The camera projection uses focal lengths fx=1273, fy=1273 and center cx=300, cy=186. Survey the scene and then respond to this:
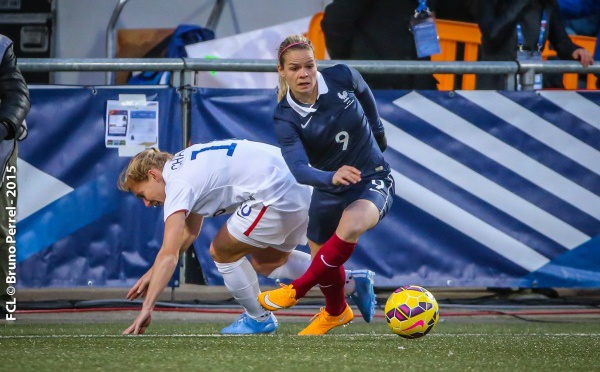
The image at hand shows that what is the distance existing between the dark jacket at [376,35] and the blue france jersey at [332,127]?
2.06 m

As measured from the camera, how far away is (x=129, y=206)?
8.34m

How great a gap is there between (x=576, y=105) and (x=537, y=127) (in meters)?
0.31

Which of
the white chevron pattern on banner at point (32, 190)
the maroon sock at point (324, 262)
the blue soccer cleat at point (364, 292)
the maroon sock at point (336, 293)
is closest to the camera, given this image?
the maroon sock at point (324, 262)

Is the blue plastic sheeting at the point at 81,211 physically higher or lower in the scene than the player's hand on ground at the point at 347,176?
lower

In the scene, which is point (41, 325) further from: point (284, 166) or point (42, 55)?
point (42, 55)

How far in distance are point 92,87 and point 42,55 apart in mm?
2819

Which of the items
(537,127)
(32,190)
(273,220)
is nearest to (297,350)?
(273,220)

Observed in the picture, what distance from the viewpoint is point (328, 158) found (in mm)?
7098

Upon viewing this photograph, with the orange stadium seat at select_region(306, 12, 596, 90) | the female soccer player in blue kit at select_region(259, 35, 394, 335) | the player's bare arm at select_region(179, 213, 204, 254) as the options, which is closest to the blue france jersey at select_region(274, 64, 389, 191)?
the female soccer player in blue kit at select_region(259, 35, 394, 335)

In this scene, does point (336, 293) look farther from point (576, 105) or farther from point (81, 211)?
point (576, 105)

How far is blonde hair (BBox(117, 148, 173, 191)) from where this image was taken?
6.89 meters

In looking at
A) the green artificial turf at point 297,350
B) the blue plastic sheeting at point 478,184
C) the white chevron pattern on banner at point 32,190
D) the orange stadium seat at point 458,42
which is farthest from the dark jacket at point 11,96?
the orange stadium seat at point 458,42

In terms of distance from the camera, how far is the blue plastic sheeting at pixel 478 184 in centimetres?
845

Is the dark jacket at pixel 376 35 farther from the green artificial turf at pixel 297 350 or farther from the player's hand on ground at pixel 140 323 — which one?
the player's hand on ground at pixel 140 323
